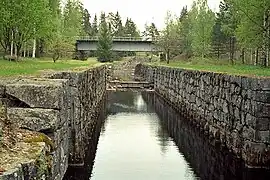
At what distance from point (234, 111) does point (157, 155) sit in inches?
100

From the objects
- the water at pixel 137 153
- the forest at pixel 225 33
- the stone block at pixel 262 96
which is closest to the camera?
the stone block at pixel 262 96

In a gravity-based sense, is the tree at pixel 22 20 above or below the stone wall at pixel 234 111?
above

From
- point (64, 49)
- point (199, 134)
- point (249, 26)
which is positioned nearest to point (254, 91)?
point (199, 134)

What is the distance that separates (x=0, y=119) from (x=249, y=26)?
31.1m

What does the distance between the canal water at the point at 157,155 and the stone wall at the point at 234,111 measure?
1.21 feet

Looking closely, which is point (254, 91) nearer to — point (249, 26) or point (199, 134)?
point (199, 134)

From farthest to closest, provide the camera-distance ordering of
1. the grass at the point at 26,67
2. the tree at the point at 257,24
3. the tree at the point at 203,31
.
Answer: the tree at the point at 203,31
the tree at the point at 257,24
the grass at the point at 26,67

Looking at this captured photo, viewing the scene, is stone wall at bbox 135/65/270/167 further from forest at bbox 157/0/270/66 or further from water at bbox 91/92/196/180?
forest at bbox 157/0/270/66

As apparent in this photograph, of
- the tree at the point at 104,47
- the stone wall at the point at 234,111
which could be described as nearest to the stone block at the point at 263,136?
the stone wall at the point at 234,111

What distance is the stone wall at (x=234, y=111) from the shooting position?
11.4 m

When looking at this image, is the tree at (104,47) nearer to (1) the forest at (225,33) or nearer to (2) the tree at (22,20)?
(1) the forest at (225,33)

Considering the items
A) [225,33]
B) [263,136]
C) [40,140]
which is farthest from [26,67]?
[225,33]

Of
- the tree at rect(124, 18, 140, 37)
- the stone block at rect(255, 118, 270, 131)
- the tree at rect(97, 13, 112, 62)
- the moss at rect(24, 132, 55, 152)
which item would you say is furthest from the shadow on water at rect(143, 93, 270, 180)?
the tree at rect(124, 18, 140, 37)

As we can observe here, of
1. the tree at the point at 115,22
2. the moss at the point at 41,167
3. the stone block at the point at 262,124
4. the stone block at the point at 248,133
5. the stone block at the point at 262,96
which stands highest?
the tree at the point at 115,22
